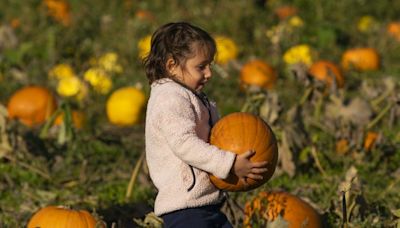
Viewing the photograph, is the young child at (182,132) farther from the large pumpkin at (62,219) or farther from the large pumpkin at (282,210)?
the large pumpkin at (62,219)

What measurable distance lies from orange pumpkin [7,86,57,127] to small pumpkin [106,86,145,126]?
51 cm

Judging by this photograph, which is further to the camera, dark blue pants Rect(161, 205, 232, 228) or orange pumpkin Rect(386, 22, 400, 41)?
orange pumpkin Rect(386, 22, 400, 41)

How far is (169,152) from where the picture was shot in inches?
167

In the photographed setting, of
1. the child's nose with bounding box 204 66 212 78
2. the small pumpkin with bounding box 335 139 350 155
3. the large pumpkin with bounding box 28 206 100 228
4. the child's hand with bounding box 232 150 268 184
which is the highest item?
the child's nose with bounding box 204 66 212 78

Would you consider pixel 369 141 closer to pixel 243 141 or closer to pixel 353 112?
pixel 353 112

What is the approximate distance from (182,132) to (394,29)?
7734mm

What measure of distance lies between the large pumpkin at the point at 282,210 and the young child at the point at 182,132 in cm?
50

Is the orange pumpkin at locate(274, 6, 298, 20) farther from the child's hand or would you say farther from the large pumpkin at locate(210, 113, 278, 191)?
the child's hand

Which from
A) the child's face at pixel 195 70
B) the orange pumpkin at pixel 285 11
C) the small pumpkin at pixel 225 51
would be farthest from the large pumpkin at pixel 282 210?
the orange pumpkin at pixel 285 11

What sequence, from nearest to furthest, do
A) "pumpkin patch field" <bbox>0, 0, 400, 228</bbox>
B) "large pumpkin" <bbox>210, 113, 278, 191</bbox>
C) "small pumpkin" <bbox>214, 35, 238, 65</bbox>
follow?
"large pumpkin" <bbox>210, 113, 278, 191</bbox>
"pumpkin patch field" <bbox>0, 0, 400, 228</bbox>
"small pumpkin" <bbox>214, 35, 238, 65</bbox>

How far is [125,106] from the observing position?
8031mm

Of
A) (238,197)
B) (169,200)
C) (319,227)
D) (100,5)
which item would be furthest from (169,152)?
(100,5)

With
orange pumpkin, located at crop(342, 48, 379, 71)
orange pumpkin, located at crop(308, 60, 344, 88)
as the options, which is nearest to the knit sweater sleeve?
orange pumpkin, located at crop(308, 60, 344, 88)

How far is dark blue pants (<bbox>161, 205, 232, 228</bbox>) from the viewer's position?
421 centimetres
